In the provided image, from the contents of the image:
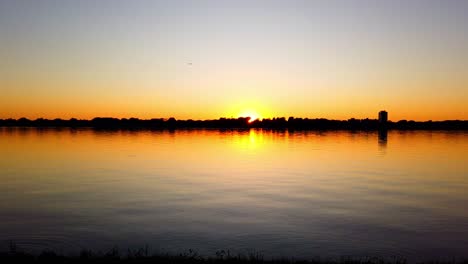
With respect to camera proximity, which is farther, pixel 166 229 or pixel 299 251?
pixel 166 229

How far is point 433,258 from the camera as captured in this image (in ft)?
72.8

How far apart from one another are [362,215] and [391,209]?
140 inches

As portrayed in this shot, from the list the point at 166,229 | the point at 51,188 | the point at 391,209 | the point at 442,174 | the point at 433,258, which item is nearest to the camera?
the point at 433,258

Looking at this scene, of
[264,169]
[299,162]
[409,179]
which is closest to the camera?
[409,179]

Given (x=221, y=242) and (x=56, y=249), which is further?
(x=221, y=242)

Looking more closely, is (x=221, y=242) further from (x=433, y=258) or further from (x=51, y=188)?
(x=51, y=188)

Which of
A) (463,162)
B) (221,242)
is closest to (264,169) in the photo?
(463,162)

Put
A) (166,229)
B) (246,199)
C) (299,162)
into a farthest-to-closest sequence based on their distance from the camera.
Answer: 1. (299,162)
2. (246,199)
3. (166,229)

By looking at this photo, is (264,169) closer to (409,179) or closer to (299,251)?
(409,179)

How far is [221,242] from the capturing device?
24.1 metres

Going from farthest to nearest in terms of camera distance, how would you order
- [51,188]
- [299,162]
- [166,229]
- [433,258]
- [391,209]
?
1. [299,162]
2. [51,188]
3. [391,209]
4. [166,229]
5. [433,258]

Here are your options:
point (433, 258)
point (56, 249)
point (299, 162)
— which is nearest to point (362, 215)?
point (433, 258)

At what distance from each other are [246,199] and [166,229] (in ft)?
40.3

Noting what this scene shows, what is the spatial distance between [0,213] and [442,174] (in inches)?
1925
